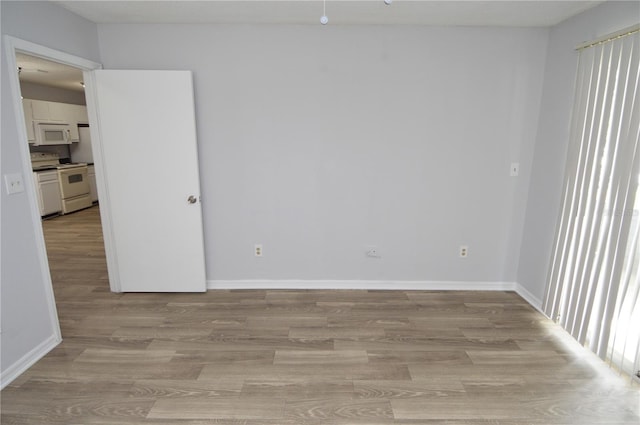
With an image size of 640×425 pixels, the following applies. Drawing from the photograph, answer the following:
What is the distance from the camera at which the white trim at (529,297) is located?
294 centimetres

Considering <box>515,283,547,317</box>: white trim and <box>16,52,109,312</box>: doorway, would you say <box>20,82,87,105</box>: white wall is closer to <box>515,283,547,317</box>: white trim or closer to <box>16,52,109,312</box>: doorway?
<box>16,52,109,312</box>: doorway

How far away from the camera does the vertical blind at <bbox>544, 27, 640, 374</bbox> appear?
201cm

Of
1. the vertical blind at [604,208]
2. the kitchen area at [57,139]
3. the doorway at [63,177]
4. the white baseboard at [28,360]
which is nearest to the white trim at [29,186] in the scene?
the white baseboard at [28,360]

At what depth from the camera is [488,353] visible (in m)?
2.34

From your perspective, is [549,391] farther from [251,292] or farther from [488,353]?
[251,292]

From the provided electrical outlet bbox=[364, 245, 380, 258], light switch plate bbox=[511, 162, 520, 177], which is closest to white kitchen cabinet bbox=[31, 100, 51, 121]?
electrical outlet bbox=[364, 245, 380, 258]

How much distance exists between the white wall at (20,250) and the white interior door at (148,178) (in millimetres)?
599

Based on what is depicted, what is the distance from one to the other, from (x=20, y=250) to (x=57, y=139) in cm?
559

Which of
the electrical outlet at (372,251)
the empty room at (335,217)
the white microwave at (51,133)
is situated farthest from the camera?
the white microwave at (51,133)

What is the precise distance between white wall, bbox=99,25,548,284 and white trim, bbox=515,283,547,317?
13 cm

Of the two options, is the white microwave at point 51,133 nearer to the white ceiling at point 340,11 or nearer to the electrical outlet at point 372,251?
the white ceiling at point 340,11

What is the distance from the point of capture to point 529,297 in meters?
3.09

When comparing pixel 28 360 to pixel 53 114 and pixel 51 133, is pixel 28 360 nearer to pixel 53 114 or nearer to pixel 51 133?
pixel 51 133

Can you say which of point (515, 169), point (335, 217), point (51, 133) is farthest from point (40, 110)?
point (515, 169)
